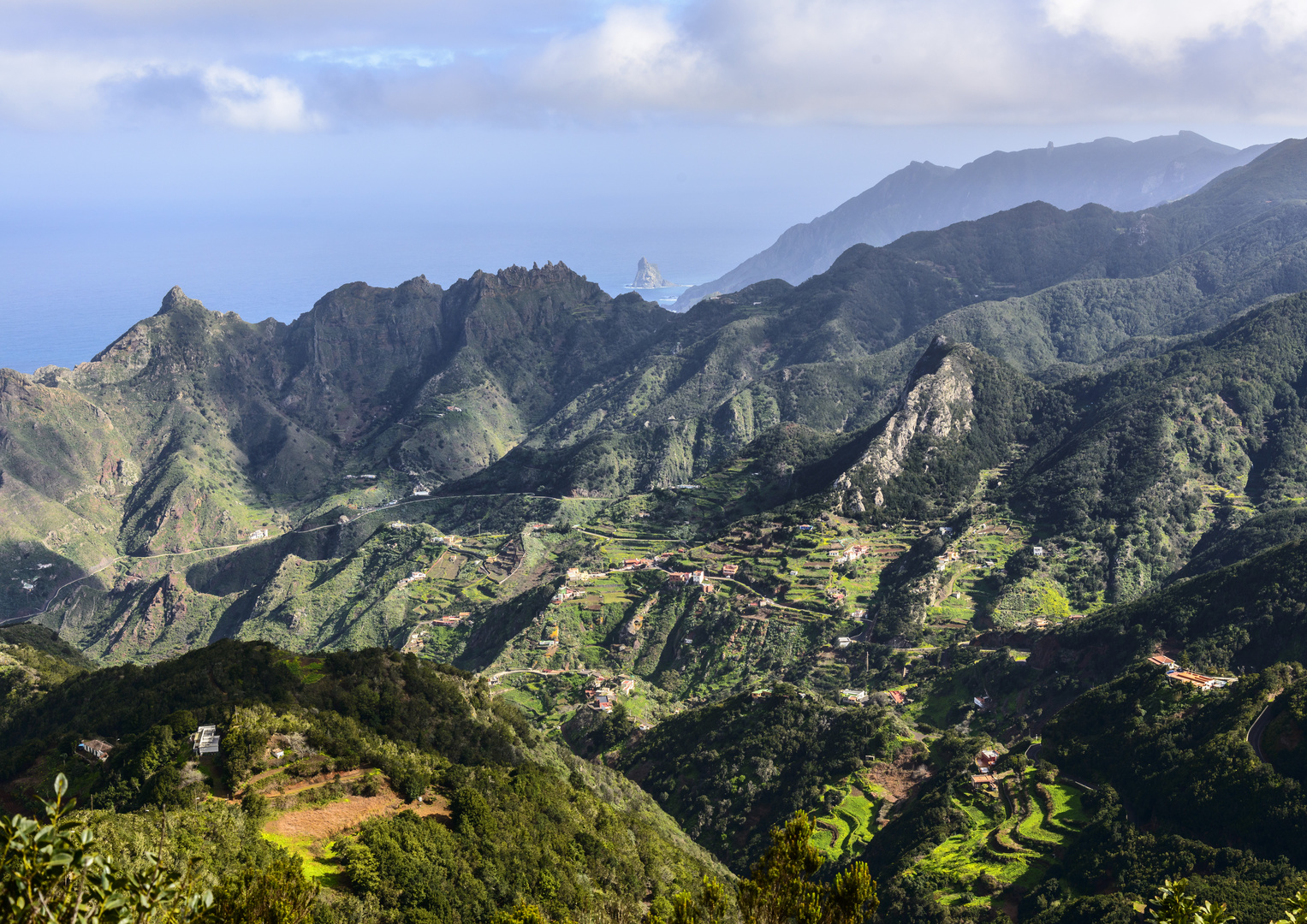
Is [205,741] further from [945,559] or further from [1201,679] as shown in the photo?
[945,559]

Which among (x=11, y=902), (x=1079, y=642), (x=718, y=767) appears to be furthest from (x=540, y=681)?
(x=11, y=902)

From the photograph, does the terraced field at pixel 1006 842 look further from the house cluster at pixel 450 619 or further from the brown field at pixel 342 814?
the house cluster at pixel 450 619

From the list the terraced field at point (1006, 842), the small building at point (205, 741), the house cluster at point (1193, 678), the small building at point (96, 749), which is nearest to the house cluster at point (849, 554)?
the house cluster at point (1193, 678)

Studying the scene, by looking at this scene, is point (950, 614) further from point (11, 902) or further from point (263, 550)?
point (263, 550)

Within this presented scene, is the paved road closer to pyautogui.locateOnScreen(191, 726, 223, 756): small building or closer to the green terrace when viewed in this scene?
the green terrace

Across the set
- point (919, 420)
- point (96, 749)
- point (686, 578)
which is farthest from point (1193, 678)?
point (919, 420)

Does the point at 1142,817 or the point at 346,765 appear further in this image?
the point at 1142,817
